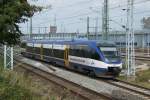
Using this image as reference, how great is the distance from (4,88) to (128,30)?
1670 centimetres

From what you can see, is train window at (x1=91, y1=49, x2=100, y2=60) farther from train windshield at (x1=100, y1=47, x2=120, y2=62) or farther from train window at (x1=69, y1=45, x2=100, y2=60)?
train windshield at (x1=100, y1=47, x2=120, y2=62)

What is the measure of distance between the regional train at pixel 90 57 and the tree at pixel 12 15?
16.0 meters

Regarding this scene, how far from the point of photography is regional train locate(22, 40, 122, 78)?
2689 cm

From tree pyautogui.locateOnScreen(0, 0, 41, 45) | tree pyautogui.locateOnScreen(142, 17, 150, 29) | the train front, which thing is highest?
tree pyautogui.locateOnScreen(142, 17, 150, 29)

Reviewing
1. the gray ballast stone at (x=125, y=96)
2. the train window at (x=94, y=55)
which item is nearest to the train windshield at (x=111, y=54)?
the train window at (x=94, y=55)

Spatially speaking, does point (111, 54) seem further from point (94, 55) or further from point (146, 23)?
point (146, 23)

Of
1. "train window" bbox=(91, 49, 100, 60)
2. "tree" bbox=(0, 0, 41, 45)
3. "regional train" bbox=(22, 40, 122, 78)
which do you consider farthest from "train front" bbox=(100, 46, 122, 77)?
"tree" bbox=(0, 0, 41, 45)

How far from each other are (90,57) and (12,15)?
59.3ft

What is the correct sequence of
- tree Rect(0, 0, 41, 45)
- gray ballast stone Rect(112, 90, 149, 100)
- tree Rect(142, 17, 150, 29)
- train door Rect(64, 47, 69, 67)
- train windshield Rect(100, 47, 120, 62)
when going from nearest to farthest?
tree Rect(0, 0, 41, 45), gray ballast stone Rect(112, 90, 149, 100), train windshield Rect(100, 47, 120, 62), train door Rect(64, 47, 69, 67), tree Rect(142, 17, 150, 29)

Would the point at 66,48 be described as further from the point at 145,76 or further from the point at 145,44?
the point at 145,44

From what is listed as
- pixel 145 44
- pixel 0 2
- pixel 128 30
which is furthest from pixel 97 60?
pixel 145 44

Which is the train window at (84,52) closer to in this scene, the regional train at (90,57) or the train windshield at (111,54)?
the regional train at (90,57)

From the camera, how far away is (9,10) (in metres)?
10.2

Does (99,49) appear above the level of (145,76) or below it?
above
